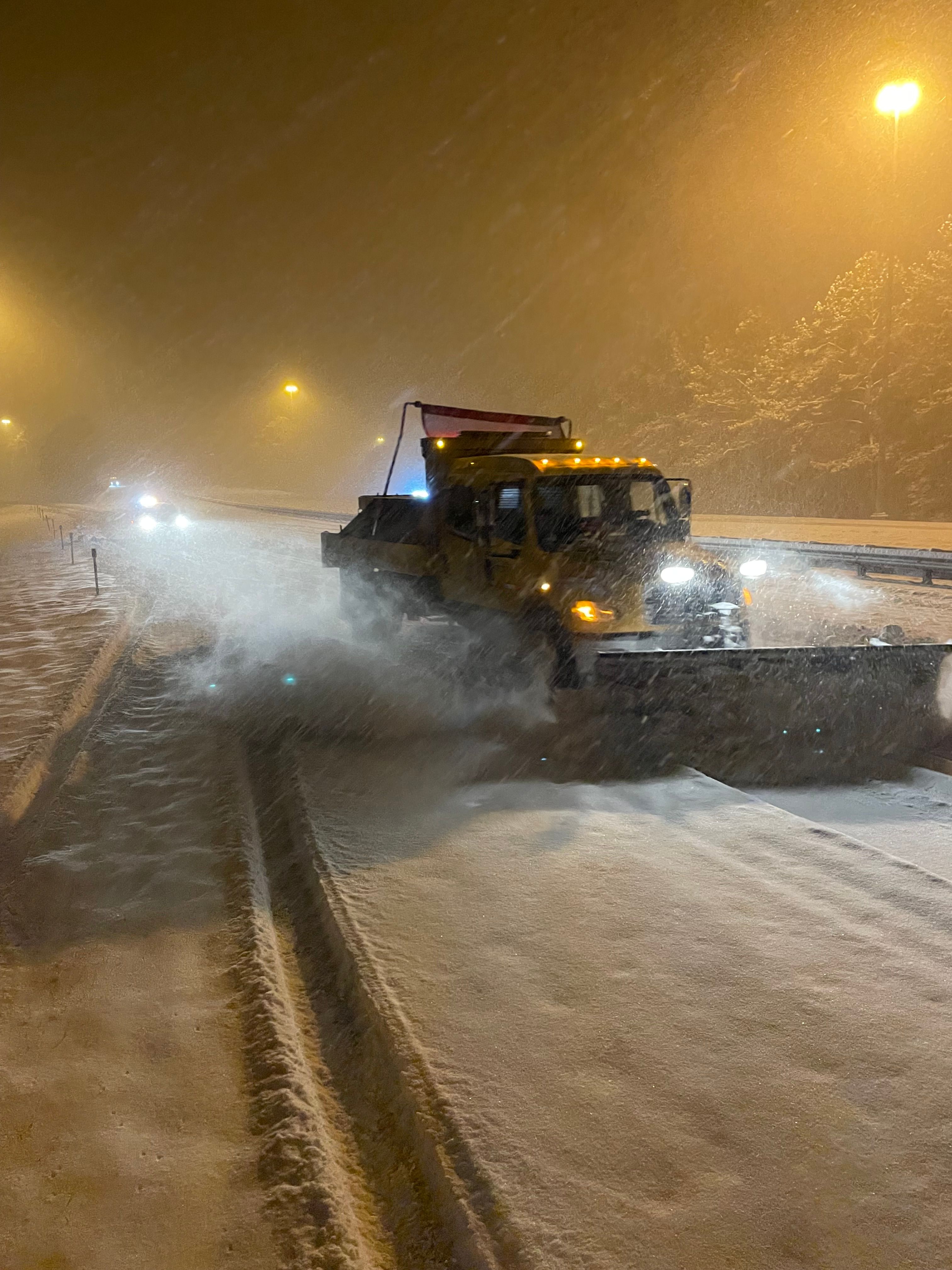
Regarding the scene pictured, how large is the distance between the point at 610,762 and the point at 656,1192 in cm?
400

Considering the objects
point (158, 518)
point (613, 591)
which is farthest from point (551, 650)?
point (158, 518)

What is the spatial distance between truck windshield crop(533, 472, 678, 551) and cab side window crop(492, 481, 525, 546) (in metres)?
0.14

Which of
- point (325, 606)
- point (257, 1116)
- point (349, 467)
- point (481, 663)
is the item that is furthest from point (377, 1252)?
point (349, 467)

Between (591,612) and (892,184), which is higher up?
(892,184)

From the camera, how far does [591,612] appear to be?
7164 millimetres

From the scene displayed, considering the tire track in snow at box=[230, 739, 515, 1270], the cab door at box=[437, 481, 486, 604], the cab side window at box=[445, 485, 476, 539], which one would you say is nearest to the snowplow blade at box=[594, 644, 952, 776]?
the cab door at box=[437, 481, 486, 604]

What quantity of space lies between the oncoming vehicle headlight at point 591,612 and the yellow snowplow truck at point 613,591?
13 mm

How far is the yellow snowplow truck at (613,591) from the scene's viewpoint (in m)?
6.90

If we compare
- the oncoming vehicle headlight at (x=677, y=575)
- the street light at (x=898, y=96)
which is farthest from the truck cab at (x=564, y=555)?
the street light at (x=898, y=96)

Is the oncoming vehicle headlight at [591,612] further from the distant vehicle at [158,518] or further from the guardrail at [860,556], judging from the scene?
the distant vehicle at [158,518]

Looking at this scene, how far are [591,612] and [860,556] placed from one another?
40.5ft

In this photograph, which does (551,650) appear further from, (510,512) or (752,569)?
(752,569)

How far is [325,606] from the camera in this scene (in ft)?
46.8

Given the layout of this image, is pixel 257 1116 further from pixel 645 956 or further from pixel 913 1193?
pixel 913 1193
